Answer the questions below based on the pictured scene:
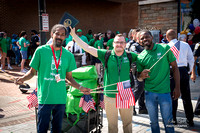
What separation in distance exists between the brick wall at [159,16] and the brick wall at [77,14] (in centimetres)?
519

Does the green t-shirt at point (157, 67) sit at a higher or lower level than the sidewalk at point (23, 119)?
higher

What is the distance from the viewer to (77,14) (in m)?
18.8

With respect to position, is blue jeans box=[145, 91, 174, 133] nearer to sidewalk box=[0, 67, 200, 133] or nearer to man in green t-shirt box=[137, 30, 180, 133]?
man in green t-shirt box=[137, 30, 180, 133]

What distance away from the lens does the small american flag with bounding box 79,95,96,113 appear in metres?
3.79

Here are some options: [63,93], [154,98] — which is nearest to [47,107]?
[63,93]

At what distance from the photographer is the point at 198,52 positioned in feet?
17.7

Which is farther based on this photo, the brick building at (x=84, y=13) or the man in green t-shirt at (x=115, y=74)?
the brick building at (x=84, y=13)

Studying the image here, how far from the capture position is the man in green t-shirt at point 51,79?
307 cm

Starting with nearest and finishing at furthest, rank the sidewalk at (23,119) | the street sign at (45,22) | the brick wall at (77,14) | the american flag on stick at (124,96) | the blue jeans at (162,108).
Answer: the american flag on stick at (124,96), the blue jeans at (162,108), the sidewalk at (23,119), the street sign at (45,22), the brick wall at (77,14)

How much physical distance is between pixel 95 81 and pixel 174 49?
146 cm

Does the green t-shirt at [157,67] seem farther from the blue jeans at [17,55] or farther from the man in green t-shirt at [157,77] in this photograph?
the blue jeans at [17,55]

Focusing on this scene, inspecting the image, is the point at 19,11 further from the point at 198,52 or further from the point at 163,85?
the point at 163,85

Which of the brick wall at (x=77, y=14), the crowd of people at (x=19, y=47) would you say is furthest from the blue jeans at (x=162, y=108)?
the brick wall at (x=77, y=14)

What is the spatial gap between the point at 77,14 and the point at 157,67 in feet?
52.6
